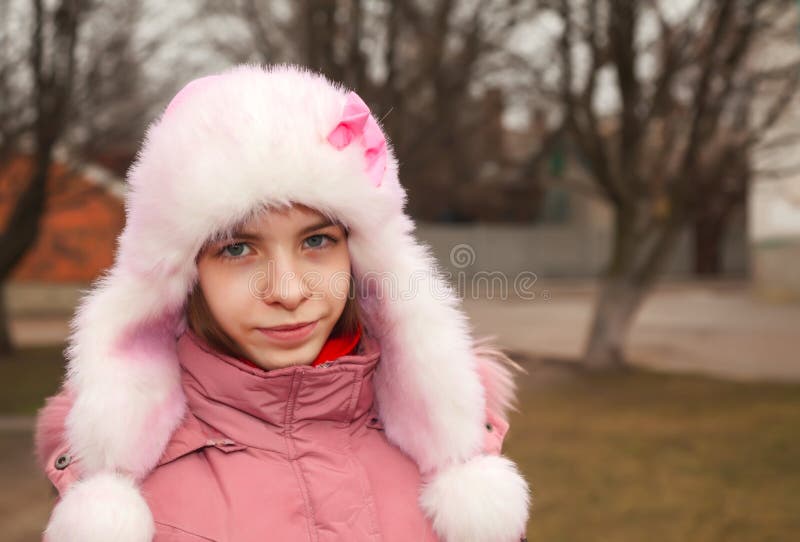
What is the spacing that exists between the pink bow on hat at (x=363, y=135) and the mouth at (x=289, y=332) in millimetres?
313

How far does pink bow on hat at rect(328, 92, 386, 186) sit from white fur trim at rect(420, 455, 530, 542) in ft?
1.99

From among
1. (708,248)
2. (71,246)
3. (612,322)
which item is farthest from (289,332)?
(708,248)

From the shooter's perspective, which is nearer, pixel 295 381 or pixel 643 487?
pixel 295 381

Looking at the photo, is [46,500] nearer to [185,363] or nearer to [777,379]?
[185,363]

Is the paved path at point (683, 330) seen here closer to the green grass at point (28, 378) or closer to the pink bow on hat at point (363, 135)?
the green grass at point (28, 378)

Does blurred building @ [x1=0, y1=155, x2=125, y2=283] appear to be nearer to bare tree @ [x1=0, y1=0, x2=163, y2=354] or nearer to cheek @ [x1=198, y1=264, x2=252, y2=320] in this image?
bare tree @ [x1=0, y1=0, x2=163, y2=354]

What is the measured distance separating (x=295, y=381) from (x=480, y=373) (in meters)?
0.52

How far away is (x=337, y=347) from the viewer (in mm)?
1733

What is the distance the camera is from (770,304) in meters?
16.3

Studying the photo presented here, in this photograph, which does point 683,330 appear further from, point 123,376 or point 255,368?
point 123,376

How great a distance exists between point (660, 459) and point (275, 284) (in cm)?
469

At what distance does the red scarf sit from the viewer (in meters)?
1.68

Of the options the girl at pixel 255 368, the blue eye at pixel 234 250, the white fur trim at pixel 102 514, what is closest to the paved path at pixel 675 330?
the girl at pixel 255 368

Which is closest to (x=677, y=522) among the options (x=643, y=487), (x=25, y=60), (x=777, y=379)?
(x=643, y=487)
